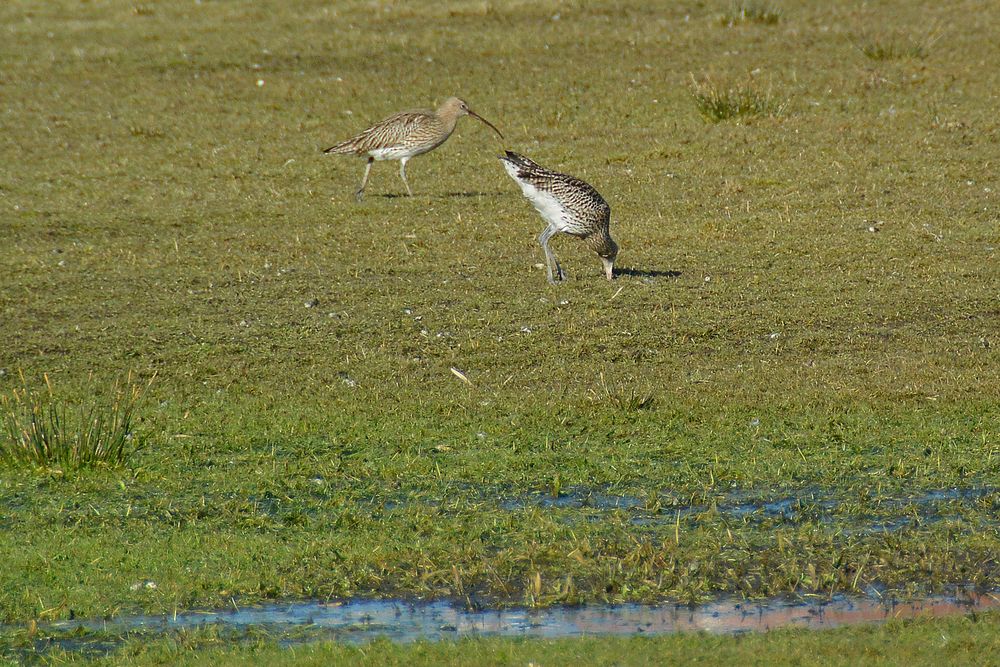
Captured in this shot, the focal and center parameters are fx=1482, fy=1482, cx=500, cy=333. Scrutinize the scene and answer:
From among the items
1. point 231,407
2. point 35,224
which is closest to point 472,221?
point 35,224

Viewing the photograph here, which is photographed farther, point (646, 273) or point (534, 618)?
point (646, 273)

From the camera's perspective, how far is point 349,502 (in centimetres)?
744

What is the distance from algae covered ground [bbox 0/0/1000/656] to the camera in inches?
267

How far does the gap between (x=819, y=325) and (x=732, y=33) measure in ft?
36.7

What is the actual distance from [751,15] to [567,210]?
1087 centimetres

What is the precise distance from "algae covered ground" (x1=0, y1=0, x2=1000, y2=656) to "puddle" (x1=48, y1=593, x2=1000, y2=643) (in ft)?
0.37

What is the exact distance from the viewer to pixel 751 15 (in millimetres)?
21750

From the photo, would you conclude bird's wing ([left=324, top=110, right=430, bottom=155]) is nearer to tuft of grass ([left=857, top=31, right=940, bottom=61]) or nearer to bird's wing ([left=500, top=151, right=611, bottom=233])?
bird's wing ([left=500, top=151, right=611, bottom=233])

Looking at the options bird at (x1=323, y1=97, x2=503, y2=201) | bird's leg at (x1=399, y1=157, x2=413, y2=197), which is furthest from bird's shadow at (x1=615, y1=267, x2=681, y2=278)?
bird's leg at (x1=399, y1=157, x2=413, y2=197)

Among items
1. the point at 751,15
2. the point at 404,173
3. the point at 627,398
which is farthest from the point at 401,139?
the point at 751,15

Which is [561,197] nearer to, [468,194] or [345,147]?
[468,194]

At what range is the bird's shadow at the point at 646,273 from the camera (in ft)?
39.9

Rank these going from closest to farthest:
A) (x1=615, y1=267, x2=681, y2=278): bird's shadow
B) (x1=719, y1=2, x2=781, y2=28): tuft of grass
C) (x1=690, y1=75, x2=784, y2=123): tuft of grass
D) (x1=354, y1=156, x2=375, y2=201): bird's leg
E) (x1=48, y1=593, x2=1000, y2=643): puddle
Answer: (x1=48, y1=593, x2=1000, y2=643): puddle
(x1=615, y1=267, x2=681, y2=278): bird's shadow
(x1=354, y1=156, x2=375, y2=201): bird's leg
(x1=690, y1=75, x2=784, y2=123): tuft of grass
(x1=719, y1=2, x2=781, y2=28): tuft of grass

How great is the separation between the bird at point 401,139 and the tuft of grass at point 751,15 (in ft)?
24.5
